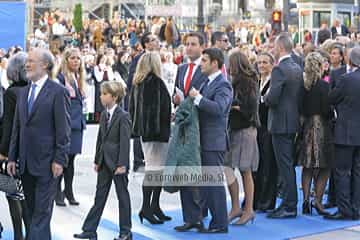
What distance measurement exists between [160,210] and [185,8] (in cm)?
2737

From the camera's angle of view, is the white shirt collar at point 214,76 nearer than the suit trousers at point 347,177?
Yes

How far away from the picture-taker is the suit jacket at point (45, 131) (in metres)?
6.77

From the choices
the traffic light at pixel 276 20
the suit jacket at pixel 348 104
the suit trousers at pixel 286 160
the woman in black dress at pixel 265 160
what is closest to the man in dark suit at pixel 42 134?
the suit trousers at pixel 286 160

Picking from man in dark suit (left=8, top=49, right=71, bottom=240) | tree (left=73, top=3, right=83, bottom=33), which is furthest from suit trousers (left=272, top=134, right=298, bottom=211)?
tree (left=73, top=3, right=83, bottom=33)

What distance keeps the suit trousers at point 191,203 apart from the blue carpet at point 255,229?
0.55 feet

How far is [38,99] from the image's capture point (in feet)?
22.3

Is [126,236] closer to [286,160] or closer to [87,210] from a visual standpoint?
[87,210]

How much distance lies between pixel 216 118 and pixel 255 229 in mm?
1454

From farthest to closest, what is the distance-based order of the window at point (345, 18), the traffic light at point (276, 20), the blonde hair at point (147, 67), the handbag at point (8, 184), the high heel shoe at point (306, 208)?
1. the window at point (345, 18)
2. the traffic light at point (276, 20)
3. the high heel shoe at point (306, 208)
4. the blonde hair at point (147, 67)
5. the handbag at point (8, 184)

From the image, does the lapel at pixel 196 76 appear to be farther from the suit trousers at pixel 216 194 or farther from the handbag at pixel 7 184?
the handbag at pixel 7 184

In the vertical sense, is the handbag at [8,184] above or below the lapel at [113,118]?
below

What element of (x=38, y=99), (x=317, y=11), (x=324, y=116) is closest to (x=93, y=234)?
(x=38, y=99)

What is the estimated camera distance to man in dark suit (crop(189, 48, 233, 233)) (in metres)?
7.91

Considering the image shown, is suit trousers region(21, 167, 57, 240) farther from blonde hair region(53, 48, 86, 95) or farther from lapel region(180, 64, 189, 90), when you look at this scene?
blonde hair region(53, 48, 86, 95)
